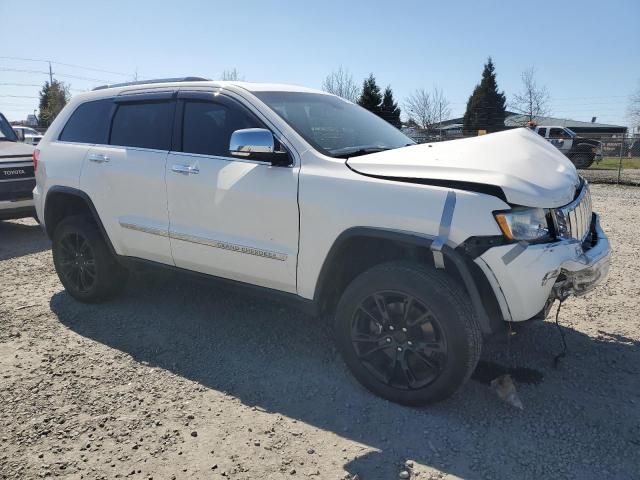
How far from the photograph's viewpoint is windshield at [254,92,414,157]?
3348 millimetres

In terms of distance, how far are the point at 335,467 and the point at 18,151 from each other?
7355 millimetres

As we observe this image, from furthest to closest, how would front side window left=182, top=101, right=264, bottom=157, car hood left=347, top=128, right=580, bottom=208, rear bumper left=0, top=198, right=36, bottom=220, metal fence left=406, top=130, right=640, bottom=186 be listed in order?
metal fence left=406, top=130, right=640, bottom=186, rear bumper left=0, top=198, right=36, bottom=220, front side window left=182, top=101, right=264, bottom=157, car hood left=347, top=128, right=580, bottom=208

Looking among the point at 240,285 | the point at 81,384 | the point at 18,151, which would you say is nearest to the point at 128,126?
the point at 240,285

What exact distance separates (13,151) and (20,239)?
1.34 meters

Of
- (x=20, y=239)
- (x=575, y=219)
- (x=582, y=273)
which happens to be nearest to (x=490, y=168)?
(x=575, y=219)

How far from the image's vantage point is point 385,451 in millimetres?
2568

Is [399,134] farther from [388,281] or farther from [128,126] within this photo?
[128,126]

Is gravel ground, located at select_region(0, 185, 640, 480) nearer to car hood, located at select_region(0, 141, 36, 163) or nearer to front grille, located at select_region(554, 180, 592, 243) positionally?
front grille, located at select_region(554, 180, 592, 243)

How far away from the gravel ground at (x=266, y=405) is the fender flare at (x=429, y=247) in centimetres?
63

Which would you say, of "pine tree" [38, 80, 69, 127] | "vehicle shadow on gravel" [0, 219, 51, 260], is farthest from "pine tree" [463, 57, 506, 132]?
"vehicle shadow on gravel" [0, 219, 51, 260]

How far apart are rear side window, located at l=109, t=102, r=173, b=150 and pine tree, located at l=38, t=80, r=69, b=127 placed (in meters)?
45.3

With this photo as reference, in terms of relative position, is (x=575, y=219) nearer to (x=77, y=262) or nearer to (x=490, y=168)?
(x=490, y=168)

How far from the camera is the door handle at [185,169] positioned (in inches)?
139

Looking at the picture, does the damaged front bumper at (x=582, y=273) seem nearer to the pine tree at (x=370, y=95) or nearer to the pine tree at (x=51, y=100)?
the pine tree at (x=370, y=95)
